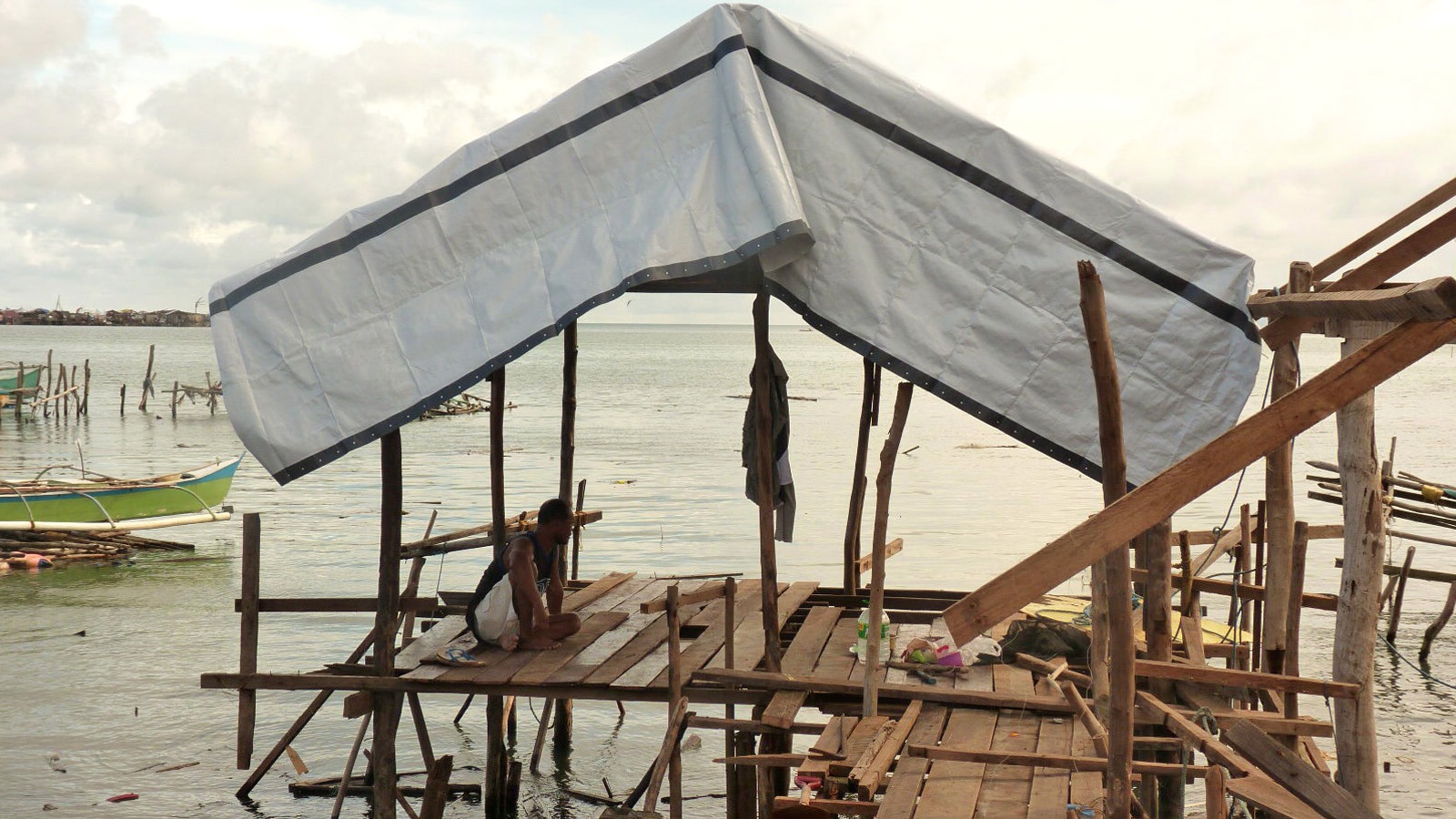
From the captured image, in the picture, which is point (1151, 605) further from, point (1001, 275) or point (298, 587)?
point (298, 587)

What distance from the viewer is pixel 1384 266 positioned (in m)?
5.12

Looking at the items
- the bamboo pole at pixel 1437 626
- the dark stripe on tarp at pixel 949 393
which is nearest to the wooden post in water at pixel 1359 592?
the dark stripe on tarp at pixel 949 393

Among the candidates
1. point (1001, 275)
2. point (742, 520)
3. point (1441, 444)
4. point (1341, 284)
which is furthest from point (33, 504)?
point (1441, 444)

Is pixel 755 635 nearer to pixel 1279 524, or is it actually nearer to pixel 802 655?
pixel 802 655

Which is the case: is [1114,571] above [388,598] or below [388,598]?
above

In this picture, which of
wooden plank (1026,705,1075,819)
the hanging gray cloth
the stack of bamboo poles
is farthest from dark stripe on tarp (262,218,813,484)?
the stack of bamboo poles

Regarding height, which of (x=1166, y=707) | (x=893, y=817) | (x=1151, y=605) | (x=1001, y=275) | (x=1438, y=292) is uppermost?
(x=1001, y=275)

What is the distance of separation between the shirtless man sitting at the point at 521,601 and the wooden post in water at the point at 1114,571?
382 cm

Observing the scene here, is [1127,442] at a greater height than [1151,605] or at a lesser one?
greater

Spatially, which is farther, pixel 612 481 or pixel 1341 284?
pixel 612 481

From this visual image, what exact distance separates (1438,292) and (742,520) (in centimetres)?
1937

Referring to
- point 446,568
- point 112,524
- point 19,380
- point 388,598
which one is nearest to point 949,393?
point 388,598

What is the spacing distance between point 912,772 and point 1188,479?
2490mm

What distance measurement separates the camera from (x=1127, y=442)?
5.66m
